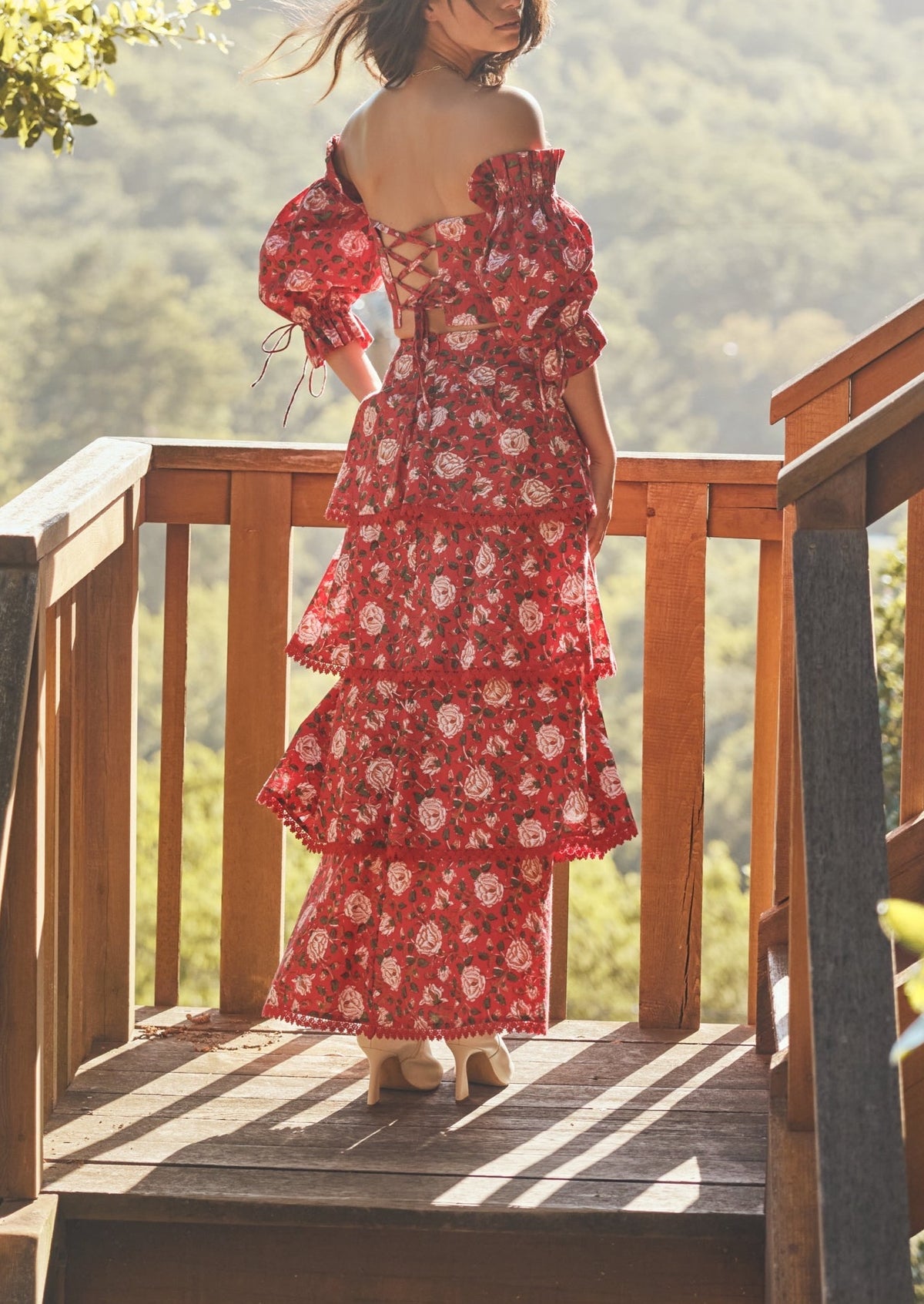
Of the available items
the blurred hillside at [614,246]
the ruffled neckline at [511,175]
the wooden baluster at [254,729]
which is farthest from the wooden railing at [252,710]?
the blurred hillside at [614,246]

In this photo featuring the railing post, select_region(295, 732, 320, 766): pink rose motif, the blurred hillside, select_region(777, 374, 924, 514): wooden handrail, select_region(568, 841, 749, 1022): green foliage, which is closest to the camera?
the railing post

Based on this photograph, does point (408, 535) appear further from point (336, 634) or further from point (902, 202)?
point (902, 202)

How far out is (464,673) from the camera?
229 centimetres

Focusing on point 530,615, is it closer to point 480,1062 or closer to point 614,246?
point 480,1062

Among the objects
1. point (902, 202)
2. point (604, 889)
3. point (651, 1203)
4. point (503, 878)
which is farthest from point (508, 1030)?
point (902, 202)

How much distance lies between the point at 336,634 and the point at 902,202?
32.5m

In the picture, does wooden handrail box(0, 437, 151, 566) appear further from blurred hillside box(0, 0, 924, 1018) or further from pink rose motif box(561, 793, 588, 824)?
blurred hillside box(0, 0, 924, 1018)

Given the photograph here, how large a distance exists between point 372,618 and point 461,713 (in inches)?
8.5

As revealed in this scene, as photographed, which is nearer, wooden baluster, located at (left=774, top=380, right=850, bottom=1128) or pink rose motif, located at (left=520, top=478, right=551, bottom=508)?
pink rose motif, located at (left=520, top=478, right=551, bottom=508)

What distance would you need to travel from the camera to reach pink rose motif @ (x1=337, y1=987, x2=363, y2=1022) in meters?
2.37

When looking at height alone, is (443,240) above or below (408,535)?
above

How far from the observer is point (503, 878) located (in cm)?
232

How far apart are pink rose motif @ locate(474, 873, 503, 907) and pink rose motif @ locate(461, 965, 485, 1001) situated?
0.34 ft

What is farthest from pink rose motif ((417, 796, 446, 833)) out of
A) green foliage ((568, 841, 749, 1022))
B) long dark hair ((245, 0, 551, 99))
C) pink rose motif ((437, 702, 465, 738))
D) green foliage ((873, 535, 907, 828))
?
green foliage ((568, 841, 749, 1022))
